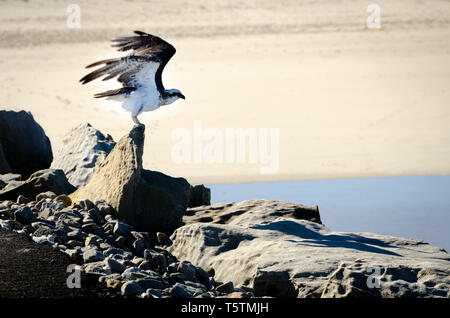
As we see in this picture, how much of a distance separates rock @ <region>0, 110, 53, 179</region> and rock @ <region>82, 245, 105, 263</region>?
6543 millimetres

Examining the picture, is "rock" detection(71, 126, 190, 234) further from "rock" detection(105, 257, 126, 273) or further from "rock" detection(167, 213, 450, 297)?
"rock" detection(105, 257, 126, 273)

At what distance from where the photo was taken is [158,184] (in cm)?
1063

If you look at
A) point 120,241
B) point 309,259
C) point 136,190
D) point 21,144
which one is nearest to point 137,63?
point 136,190

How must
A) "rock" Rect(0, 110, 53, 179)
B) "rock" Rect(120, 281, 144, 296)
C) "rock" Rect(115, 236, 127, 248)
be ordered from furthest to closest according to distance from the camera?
"rock" Rect(0, 110, 53, 179)
"rock" Rect(115, 236, 127, 248)
"rock" Rect(120, 281, 144, 296)

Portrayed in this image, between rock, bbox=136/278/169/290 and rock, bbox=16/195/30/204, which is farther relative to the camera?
rock, bbox=16/195/30/204

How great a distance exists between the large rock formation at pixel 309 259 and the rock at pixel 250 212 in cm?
18

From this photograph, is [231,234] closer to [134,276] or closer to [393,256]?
[393,256]

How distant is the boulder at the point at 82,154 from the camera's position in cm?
1267

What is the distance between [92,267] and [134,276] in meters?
0.39

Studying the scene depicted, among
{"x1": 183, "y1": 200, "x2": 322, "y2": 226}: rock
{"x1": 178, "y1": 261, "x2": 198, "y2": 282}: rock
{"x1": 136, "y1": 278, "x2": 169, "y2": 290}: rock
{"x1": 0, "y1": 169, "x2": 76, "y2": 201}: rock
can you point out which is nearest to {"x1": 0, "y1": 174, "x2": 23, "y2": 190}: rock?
{"x1": 0, "y1": 169, "x2": 76, "y2": 201}: rock

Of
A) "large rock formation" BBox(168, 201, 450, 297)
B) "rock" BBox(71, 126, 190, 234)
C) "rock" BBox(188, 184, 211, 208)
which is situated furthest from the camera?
"rock" BBox(188, 184, 211, 208)

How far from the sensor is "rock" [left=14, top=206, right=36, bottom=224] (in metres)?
8.84

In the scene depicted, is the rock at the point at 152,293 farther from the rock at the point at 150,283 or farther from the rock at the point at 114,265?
the rock at the point at 114,265
